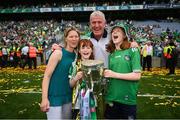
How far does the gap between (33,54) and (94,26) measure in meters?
19.3

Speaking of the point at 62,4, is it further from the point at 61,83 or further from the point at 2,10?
the point at 61,83

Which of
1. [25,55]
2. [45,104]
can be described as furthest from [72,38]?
[25,55]

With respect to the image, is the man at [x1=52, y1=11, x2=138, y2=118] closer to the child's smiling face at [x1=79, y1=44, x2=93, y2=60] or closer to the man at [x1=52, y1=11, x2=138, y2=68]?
the man at [x1=52, y1=11, x2=138, y2=68]

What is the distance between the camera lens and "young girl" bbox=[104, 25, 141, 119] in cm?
450

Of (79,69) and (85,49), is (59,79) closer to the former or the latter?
(79,69)

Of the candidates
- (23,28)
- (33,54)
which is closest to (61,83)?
(33,54)

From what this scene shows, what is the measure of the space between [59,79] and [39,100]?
657 cm

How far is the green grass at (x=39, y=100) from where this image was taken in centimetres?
905

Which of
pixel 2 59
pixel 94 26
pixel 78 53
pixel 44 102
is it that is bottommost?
pixel 2 59

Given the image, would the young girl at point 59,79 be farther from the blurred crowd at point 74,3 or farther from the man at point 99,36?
the blurred crowd at point 74,3

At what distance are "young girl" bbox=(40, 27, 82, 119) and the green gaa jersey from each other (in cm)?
46

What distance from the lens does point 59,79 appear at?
4.57m

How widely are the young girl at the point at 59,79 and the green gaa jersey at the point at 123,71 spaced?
1.52 ft

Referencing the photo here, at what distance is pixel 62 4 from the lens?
54656 mm
